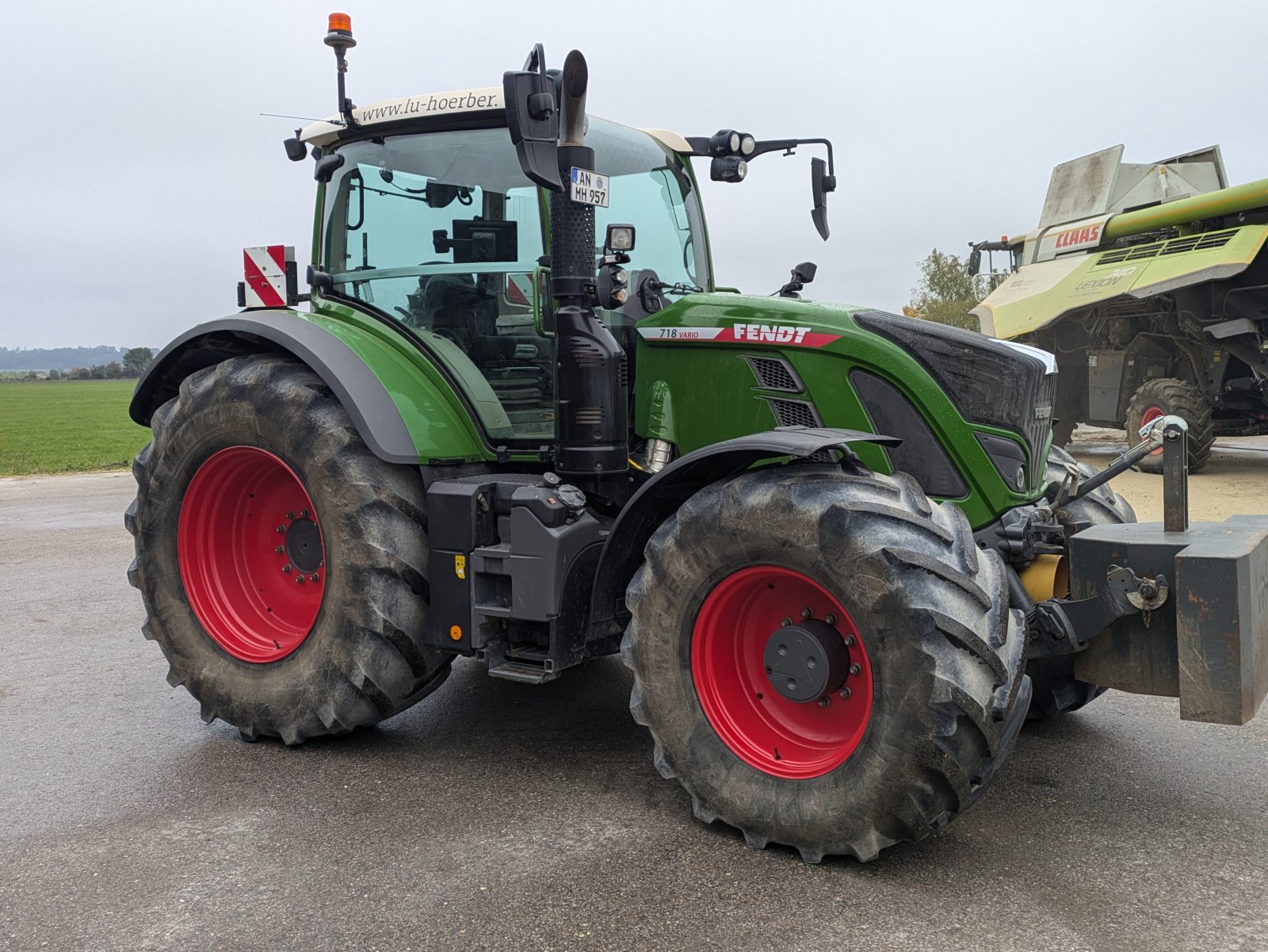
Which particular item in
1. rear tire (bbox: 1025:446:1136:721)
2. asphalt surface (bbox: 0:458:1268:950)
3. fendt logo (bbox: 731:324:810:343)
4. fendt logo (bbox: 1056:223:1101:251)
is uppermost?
fendt logo (bbox: 1056:223:1101:251)

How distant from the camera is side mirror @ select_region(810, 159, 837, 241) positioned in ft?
16.6

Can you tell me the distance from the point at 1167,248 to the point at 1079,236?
Result: 5.61ft

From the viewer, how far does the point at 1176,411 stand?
13.4m

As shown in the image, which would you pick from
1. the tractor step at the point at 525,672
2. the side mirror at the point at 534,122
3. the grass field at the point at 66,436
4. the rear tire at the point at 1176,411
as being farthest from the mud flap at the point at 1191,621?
the grass field at the point at 66,436

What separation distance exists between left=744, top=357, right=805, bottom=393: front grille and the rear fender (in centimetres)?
115

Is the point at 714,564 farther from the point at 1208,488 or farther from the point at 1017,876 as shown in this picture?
the point at 1208,488

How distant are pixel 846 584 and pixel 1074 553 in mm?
844

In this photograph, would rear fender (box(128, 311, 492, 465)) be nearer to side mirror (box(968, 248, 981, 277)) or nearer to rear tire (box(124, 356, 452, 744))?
rear tire (box(124, 356, 452, 744))

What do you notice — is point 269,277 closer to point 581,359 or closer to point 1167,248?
point 581,359

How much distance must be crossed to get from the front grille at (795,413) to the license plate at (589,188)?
97 centimetres

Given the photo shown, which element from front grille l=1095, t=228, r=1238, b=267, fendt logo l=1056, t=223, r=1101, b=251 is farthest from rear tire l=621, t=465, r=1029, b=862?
fendt logo l=1056, t=223, r=1101, b=251

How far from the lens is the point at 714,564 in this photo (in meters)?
3.58

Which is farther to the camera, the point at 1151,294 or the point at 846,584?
the point at 1151,294

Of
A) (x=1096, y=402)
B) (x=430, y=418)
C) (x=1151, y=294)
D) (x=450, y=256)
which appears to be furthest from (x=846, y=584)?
(x=1096, y=402)
